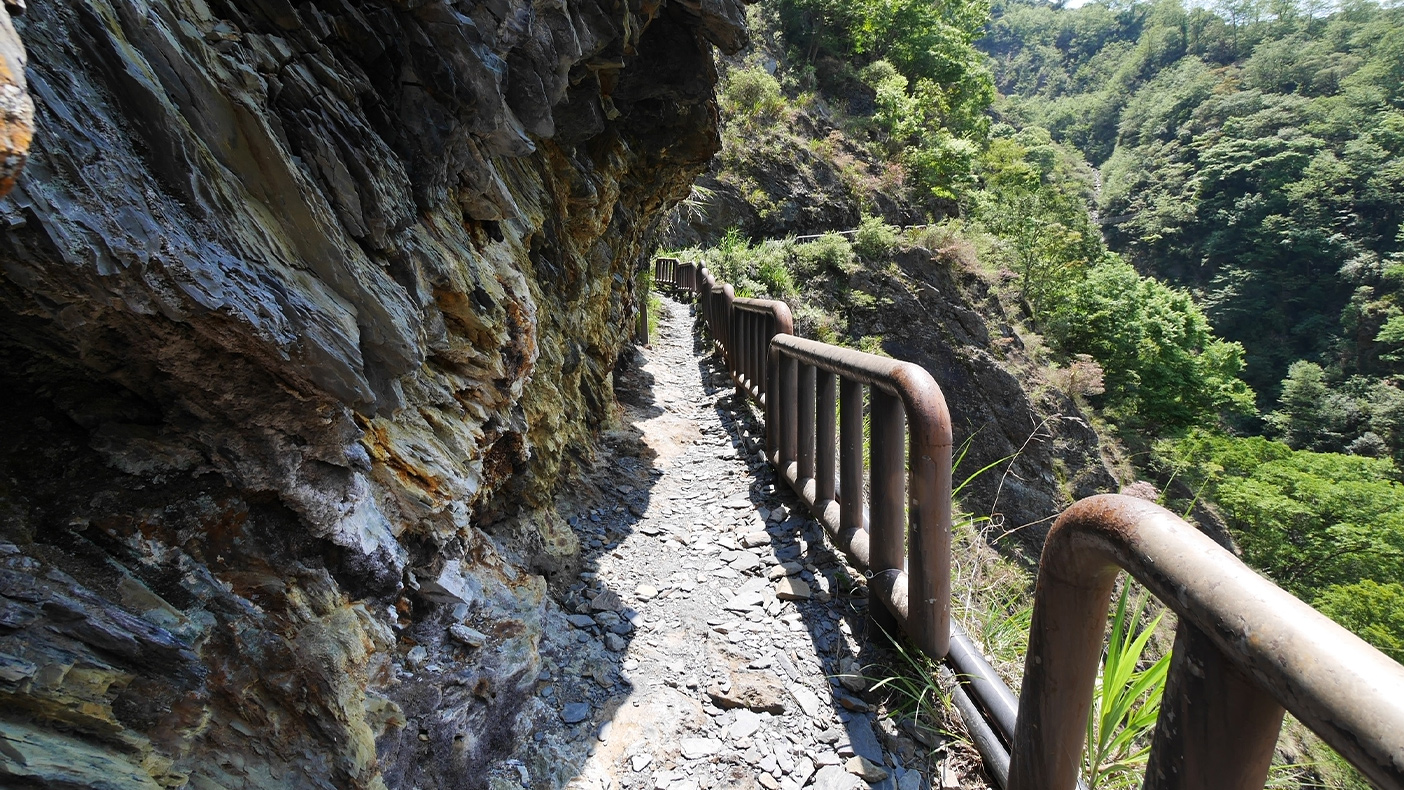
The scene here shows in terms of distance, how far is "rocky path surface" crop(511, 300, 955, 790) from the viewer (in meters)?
2.21

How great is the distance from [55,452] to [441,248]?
4.13ft

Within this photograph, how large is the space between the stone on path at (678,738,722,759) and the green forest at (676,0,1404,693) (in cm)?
355

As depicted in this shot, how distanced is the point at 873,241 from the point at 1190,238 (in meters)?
50.9

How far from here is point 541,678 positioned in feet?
8.52

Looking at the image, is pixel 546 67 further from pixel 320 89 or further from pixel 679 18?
pixel 679 18

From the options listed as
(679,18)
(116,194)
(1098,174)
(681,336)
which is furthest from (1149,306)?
(1098,174)

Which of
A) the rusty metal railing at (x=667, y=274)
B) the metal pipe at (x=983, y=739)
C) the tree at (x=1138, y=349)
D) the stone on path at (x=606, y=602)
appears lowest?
the tree at (x=1138, y=349)

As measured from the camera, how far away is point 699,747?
2328 millimetres

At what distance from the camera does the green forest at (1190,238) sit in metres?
21.9

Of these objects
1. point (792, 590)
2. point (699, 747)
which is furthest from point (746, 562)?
point (699, 747)

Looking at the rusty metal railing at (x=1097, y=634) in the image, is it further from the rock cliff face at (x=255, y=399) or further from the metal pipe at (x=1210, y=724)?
the rock cliff face at (x=255, y=399)

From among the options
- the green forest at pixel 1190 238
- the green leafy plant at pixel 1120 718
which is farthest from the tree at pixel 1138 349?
the green leafy plant at pixel 1120 718

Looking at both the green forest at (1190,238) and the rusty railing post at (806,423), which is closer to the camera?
the rusty railing post at (806,423)

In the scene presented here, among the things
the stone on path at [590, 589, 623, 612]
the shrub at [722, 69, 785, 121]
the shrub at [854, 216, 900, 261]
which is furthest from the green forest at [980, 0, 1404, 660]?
the stone on path at [590, 589, 623, 612]
